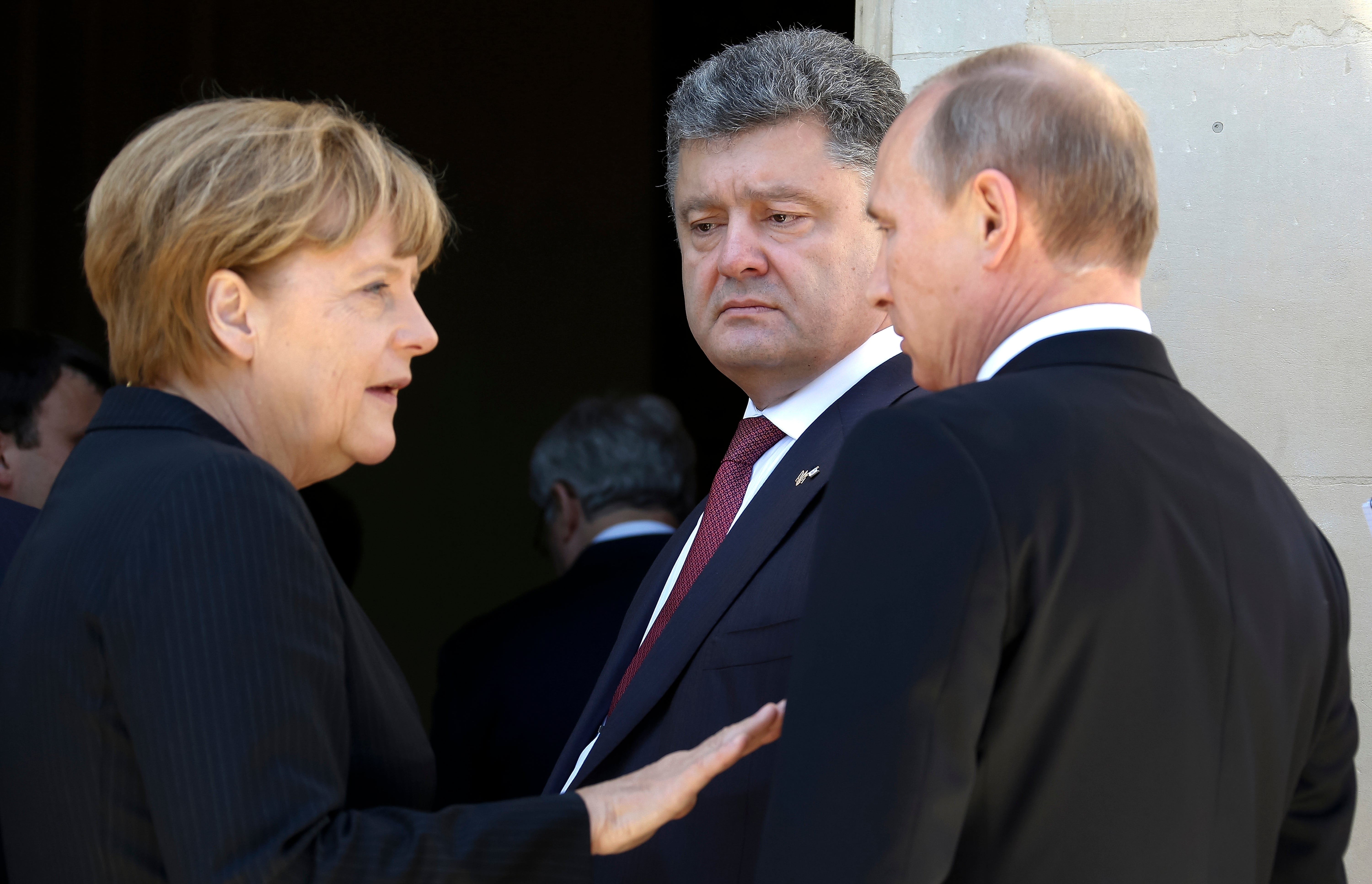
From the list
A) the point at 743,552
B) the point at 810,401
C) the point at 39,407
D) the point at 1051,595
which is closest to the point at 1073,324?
the point at 1051,595

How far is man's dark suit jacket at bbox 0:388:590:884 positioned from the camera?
1.19 meters

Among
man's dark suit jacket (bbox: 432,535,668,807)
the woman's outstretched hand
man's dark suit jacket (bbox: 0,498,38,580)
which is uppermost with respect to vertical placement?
the woman's outstretched hand

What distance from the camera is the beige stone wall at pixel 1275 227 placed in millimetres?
2443

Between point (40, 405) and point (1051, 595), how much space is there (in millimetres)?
2646

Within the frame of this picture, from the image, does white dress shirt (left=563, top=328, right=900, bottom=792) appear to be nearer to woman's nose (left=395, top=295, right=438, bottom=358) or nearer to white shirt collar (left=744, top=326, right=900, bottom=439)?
white shirt collar (left=744, top=326, right=900, bottom=439)

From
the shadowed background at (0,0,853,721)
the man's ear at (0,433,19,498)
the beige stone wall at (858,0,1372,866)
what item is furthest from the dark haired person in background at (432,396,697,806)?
the shadowed background at (0,0,853,721)

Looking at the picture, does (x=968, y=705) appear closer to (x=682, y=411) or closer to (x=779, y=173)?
(x=779, y=173)

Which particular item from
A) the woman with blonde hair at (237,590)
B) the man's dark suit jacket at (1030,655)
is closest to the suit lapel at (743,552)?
the woman with blonde hair at (237,590)

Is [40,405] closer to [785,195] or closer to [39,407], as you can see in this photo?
[39,407]

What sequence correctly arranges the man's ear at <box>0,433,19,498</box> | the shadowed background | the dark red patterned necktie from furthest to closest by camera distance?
the shadowed background → the man's ear at <box>0,433,19,498</box> → the dark red patterned necktie

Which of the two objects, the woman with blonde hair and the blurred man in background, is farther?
the blurred man in background

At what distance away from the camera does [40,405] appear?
9.87 ft

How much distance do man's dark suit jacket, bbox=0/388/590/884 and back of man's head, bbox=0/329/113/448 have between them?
1840 mm

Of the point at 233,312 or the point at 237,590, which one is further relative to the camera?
the point at 233,312
